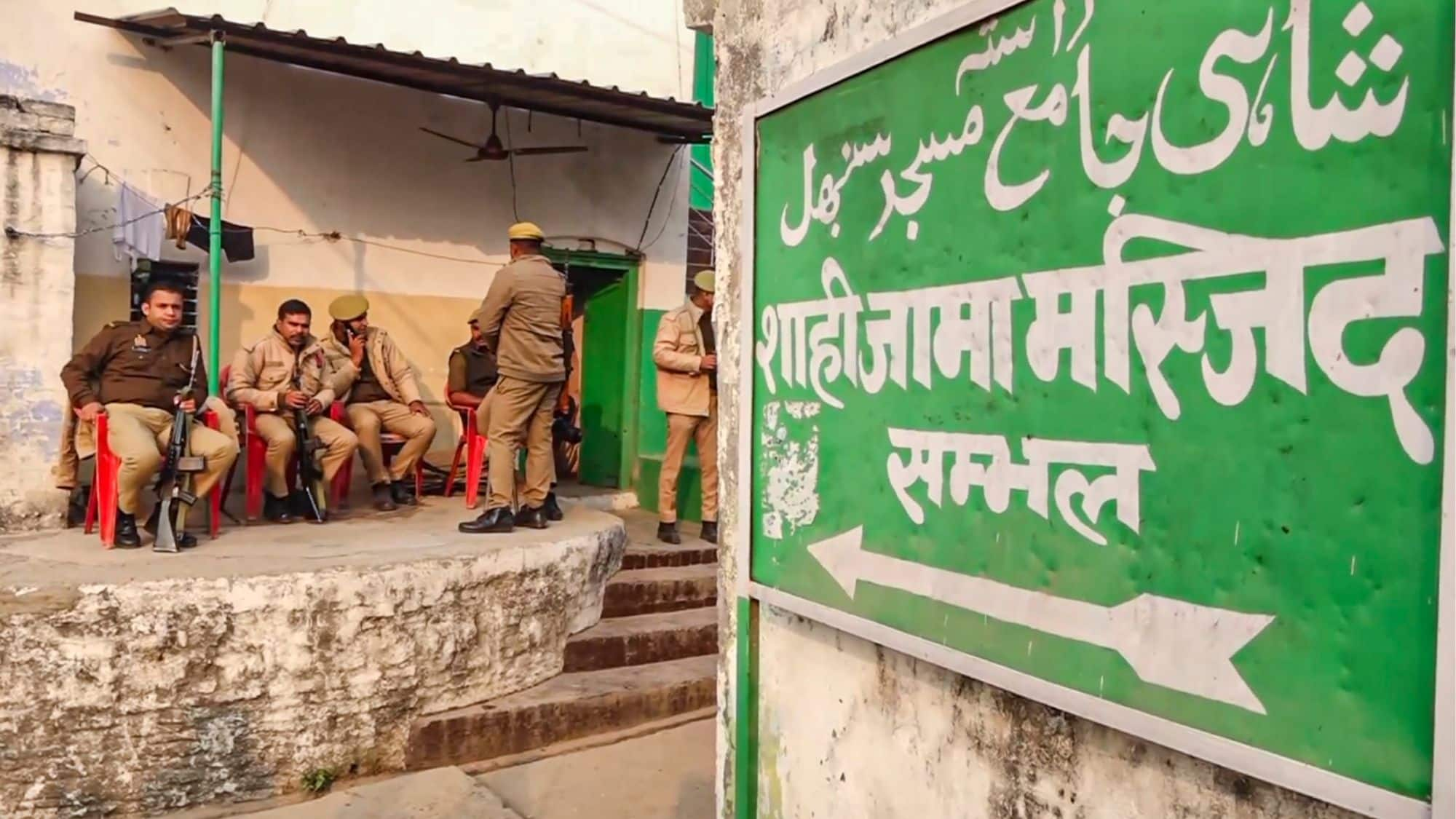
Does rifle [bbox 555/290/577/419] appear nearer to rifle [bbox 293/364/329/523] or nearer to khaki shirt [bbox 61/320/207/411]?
rifle [bbox 293/364/329/523]

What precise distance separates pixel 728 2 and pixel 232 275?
476 centimetres

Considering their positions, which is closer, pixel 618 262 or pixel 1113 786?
pixel 1113 786

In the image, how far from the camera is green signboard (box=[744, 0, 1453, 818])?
152 cm

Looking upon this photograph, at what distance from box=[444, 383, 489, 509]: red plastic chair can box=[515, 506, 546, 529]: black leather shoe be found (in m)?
0.73

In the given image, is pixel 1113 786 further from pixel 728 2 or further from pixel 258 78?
pixel 258 78

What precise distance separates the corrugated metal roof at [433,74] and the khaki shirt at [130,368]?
1.69 metres

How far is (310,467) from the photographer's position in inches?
243

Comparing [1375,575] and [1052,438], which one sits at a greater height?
[1052,438]

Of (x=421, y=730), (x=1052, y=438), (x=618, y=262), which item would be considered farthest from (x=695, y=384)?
(x=1052, y=438)

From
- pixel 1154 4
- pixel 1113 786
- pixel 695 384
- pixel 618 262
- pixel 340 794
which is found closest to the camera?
pixel 1154 4

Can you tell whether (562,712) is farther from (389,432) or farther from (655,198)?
(655,198)

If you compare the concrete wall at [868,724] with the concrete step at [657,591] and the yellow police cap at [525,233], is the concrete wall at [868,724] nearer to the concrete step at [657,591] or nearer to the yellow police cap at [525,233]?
the yellow police cap at [525,233]

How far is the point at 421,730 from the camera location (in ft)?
15.7

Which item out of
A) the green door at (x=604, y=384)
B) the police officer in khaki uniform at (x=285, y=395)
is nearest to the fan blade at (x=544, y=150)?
the green door at (x=604, y=384)
